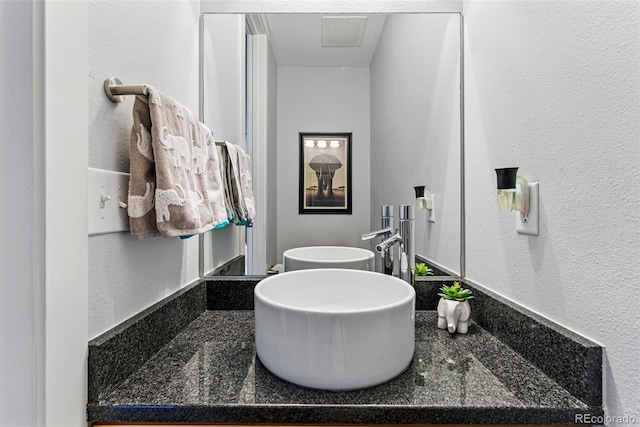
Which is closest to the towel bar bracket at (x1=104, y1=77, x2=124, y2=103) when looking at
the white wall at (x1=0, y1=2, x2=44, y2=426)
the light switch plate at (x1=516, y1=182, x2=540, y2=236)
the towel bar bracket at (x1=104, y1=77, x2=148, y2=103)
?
the towel bar bracket at (x1=104, y1=77, x2=148, y2=103)

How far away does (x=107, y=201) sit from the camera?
26.7 inches

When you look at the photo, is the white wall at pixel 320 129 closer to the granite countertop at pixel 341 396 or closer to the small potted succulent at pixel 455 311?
the small potted succulent at pixel 455 311

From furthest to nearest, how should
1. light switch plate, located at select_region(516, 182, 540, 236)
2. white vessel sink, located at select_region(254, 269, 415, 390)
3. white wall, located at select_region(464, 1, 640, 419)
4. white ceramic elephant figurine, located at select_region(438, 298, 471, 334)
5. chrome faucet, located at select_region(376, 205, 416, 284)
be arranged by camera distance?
1. chrome faucet, located at select_region(376, 205, 416, 284)
2. white ceramic elephant figurine, located at select_region(438, 298, 471, 334)
3. light switch plate, located at select_region(516, 182, 540, 236)
4. white vessel sink, located at select_region(254, 269, 415, 390)
5. white wall, located at select_region(464, 1, 640, 419)

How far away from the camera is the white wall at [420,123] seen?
3.79ft

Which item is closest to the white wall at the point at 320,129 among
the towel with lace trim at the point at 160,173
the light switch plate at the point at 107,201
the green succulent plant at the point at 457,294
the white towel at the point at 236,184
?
the white towel at the point at 236,184

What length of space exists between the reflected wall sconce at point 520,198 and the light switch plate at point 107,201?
840 mm

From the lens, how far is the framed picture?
1235 millimetres

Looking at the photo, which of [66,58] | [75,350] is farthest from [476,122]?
[75,350]

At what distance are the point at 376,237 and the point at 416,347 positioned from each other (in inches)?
16.8

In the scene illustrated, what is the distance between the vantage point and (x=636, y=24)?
0.50m

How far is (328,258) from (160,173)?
65 centimetres

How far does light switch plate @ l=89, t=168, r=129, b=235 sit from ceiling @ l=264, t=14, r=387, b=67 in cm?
77

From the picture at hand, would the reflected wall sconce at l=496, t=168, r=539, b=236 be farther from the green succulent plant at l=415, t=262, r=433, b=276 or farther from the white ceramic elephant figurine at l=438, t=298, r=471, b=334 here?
the green succulent plant at l=415, t=262, r=433, b=276

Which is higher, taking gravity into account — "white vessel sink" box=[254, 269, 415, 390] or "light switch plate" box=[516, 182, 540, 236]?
"light switch plate" box=[516, 182, 540, 236]
